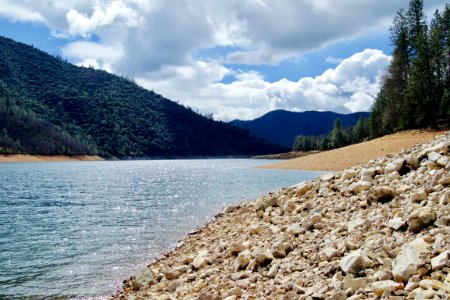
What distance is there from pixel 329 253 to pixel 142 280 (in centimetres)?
623

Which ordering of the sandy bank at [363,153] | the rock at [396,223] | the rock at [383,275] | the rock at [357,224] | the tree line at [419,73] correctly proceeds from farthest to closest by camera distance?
the tree line at [419,73] < the sandy bank at [363,153] < the rock at [357,224] < the rock at [396,223] < the rock at [383,275]

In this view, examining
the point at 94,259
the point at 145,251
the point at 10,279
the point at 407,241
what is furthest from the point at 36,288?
the point at 407,241

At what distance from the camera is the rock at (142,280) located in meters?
11.8

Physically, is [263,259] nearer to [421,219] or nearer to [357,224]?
[357,224]

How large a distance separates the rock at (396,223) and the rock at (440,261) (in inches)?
80.2

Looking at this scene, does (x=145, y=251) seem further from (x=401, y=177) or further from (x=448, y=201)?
(x=448, y=201)

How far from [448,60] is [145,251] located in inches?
2872

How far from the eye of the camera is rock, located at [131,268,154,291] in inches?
464

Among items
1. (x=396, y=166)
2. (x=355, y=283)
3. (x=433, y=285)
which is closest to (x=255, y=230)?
(x=396, y=166)

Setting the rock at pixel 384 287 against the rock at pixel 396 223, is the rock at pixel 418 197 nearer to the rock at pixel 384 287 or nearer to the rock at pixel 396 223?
the rock at pixel 396 223

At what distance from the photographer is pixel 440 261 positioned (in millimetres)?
6809

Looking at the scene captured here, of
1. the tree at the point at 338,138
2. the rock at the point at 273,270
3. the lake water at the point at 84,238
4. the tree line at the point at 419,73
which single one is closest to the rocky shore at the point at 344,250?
the rock at the point at 273,270

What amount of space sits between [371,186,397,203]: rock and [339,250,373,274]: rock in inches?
167

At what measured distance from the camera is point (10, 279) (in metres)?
13.3
